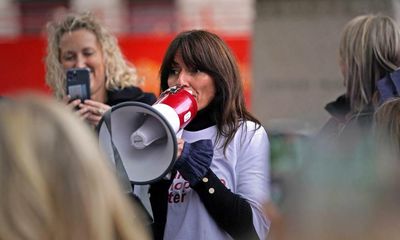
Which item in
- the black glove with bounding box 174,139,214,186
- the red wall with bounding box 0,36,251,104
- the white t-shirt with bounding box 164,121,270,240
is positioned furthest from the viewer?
the red wall with bounding box 0,36,251,104

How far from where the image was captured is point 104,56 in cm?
425

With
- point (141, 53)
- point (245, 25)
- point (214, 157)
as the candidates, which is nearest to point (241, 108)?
point (214, 157)

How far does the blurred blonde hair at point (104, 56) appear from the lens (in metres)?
4.22

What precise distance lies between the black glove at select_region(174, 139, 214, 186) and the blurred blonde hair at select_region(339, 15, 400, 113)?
1044 millimetres

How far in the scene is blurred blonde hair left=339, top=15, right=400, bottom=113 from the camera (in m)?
3.90

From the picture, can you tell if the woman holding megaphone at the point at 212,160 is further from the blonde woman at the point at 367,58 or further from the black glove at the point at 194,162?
the blonde woman at the point at 367,58

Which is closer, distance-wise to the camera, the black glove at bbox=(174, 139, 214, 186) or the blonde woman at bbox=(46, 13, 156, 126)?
the black glove at bbox=(174, 139, 214, 186)

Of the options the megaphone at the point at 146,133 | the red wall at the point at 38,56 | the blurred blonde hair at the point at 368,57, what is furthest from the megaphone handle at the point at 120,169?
the red wall at the point at 38,56

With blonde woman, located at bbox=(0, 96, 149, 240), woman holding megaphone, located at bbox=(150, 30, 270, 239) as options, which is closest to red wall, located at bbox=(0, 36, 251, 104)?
woman holding megaphone, located at bbox=(150, 30, 270, 239)

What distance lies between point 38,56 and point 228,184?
26.3ft

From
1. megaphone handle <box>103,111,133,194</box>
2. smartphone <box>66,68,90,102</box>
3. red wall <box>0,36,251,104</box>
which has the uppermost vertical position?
smartphone <box>66,68,90,102</box>

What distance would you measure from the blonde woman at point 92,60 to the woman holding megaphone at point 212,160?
2.37ft

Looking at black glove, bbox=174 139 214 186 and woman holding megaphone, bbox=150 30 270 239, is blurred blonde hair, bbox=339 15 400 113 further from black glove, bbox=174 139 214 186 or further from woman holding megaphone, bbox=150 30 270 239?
black glove, bbox=174 139 214 186

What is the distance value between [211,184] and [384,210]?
1708 millimetres
